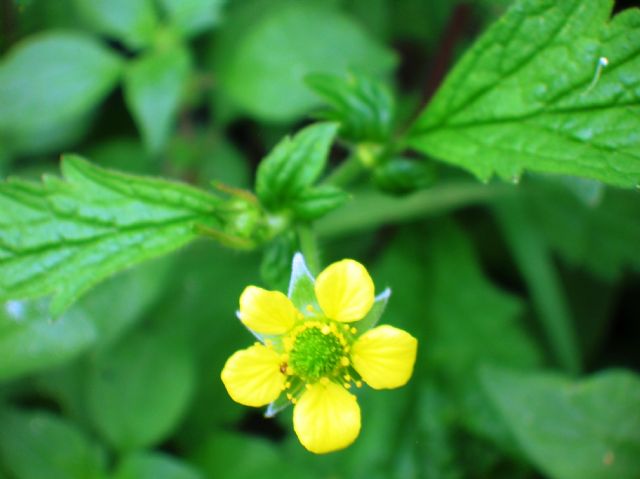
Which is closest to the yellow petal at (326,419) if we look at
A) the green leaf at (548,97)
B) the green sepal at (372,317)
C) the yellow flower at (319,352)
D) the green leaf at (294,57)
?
the yellow flower at (319,352)

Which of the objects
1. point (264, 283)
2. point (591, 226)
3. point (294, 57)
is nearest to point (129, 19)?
point (294, 57)

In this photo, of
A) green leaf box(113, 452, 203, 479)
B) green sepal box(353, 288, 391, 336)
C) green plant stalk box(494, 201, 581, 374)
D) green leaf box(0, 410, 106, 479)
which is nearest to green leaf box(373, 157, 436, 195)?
green sepal box(353, 288, 391, 336)

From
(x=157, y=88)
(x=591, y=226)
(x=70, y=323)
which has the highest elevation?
(x=157, y=88)

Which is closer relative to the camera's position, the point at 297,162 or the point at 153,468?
the point at 297,162

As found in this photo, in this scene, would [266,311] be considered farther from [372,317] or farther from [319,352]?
[372,317]

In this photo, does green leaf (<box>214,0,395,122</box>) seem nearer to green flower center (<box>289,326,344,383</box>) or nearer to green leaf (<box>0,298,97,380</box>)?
green leaf (<box>0,298,97,380</box>)

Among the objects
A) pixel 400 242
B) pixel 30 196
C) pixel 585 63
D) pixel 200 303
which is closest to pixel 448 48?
pixel 400 242

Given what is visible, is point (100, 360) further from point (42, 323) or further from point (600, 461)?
point (600, 461)
